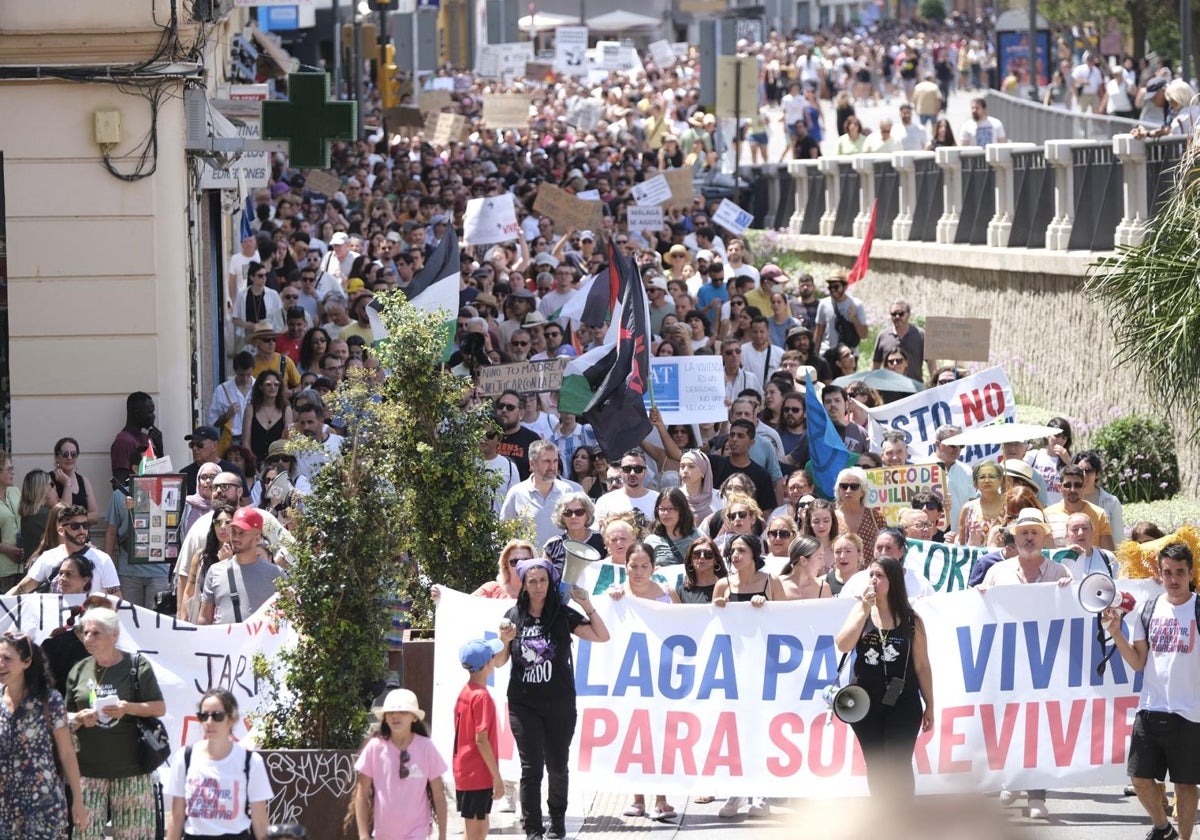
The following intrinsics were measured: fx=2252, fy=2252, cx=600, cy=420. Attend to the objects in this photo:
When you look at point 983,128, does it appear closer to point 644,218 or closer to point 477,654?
point 644,218

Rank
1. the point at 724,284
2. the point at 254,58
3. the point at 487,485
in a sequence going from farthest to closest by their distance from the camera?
the point at 254,58 < the point at 724,284 < the point at 487,485

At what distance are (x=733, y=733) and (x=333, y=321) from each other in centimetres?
843

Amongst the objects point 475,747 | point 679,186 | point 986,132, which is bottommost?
point 475,747

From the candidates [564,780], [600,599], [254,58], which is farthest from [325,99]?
[254,58]

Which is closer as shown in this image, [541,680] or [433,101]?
[541,680]

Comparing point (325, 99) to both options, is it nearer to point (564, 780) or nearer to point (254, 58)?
point (564, 780)

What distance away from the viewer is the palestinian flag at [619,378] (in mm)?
15367

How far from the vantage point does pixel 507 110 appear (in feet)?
120

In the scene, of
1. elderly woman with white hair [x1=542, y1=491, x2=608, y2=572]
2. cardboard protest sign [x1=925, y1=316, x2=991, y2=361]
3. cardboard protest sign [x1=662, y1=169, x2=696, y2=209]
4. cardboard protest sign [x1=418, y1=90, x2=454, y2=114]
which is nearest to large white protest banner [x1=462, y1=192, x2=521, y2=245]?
cardboard protest sign [x1=662, y1=169, x2=696, y2=209]

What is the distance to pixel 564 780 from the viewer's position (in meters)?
10.7

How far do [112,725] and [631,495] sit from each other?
172 inches

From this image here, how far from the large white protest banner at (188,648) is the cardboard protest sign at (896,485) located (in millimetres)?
4385

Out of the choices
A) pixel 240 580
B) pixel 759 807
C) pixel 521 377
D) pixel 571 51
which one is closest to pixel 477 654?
pixel 759 807

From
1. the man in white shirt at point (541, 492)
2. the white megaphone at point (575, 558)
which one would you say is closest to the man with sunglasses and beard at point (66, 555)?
the white megaphone at point (575, 558)
